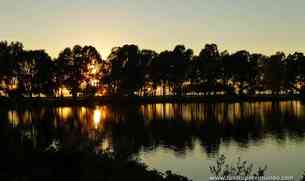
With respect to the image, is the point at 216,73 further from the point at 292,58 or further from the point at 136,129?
the point at 136,129

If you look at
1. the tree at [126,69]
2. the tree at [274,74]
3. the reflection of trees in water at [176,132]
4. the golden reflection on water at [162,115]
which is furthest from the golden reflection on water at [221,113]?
the tree at [274,74]

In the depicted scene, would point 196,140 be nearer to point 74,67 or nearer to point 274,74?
point 74,67

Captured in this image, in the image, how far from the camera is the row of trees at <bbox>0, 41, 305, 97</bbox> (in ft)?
443

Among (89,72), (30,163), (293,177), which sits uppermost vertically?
(89,72)

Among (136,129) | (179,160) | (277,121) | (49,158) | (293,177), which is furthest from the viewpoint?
(277,121)

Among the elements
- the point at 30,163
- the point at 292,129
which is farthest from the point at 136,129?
the point at 30,163

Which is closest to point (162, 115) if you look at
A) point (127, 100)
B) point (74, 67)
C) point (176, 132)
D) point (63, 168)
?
point (176, 132)

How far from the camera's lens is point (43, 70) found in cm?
13000

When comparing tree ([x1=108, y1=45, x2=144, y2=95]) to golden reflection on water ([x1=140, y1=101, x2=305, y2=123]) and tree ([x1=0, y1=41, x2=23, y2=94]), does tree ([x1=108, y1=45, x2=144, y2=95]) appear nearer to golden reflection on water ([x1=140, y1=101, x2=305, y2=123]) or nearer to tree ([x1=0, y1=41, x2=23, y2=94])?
tree ([x1=0, y1=41, x2=23, y2=94])

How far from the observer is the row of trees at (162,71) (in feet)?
443

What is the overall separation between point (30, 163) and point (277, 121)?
4743cm

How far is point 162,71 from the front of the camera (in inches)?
5605

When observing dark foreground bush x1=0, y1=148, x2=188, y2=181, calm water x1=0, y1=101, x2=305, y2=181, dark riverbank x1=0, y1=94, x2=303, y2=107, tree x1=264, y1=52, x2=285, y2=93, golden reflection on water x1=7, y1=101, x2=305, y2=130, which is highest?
tree x1=264, y1=52, x2=285, y2=93

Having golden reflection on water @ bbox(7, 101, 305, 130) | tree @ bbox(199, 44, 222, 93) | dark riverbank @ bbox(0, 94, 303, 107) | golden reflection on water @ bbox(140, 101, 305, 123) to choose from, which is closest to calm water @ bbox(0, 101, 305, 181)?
golden reflection on water @ bbox(7, 101, 305, 130)
